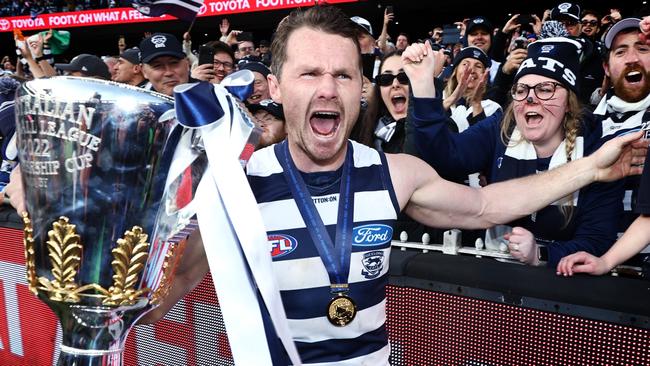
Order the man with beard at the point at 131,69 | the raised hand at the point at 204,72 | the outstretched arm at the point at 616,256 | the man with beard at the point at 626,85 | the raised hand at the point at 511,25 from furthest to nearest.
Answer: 1. the raised hand at the point at 511,25
2. the man with beard at the point at 131,69
3. the raised hand at the point at 204,72
4. the man with beard at the point at 626,85
5. the outstretched arm at the point at 616,256

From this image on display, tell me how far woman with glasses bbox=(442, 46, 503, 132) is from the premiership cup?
309 centimetres

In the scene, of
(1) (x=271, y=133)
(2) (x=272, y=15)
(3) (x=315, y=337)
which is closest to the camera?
(3) (x=315, y=337)

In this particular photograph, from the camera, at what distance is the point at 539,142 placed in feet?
9.14

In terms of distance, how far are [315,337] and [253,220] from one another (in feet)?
1.85

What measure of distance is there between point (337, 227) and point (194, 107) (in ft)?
2.16

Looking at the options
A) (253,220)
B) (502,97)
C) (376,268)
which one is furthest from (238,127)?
(502,97)

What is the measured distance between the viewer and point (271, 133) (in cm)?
379

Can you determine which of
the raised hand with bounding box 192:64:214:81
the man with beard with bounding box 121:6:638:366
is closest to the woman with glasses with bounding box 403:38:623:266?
the man with beard with bounding box 121:6:638:366

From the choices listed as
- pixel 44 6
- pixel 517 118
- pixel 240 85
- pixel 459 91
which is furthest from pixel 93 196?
pixel 44 6

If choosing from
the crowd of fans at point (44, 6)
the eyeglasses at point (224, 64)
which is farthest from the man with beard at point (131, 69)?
the crowd of fans at point (44, 6)

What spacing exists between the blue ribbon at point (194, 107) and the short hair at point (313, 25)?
1.81 feet

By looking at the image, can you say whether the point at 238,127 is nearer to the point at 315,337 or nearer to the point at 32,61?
the point at 315,337

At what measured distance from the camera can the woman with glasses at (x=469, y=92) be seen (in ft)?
13.4

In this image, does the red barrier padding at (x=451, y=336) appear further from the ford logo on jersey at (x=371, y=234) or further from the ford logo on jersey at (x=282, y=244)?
the ford logo on jersey at (x=282, y=244)
